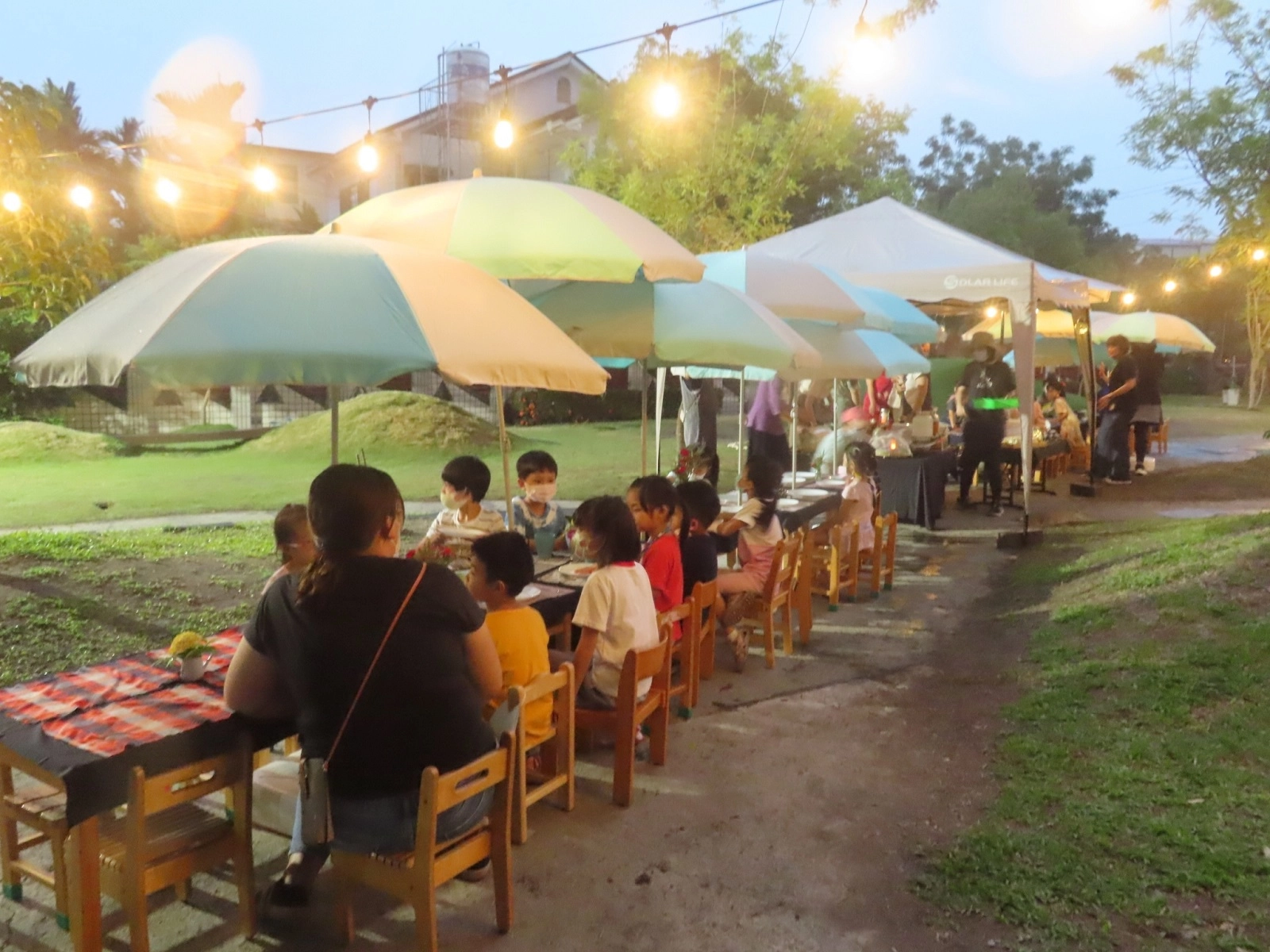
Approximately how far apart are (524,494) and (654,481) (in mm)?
1059

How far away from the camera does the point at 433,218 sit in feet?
16.5

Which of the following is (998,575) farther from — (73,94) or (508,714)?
(73,94)

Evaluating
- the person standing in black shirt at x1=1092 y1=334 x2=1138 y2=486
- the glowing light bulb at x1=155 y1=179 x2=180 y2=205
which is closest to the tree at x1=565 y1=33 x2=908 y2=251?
the person standing in black shirt at x1=1092 y1=334 x2=1138 y2=486

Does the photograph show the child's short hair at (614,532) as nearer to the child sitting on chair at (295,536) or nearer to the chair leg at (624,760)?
the chair leg at (624,760)

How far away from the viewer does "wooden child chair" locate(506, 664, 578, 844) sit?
353 cm

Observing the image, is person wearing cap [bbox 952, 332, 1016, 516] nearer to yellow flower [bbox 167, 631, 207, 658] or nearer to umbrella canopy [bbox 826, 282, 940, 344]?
umbrella canopy [bbox 826, 282, 940, 344]

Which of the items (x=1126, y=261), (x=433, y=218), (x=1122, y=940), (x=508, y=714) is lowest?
(x=1122, y=940)

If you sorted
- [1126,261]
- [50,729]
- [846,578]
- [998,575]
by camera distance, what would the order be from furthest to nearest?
1. [1126,261]
2. [998,575]
3. [846,578]
4. [50,729]

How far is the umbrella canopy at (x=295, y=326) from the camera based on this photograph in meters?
3.28

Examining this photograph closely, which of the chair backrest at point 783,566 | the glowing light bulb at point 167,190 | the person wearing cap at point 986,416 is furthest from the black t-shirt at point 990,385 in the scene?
the glowing light bulb at point 167,190

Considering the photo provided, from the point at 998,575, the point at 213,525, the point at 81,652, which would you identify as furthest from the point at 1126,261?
the point at 81,652

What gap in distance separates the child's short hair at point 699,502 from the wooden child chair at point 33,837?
3.62 m

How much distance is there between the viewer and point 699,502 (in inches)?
235

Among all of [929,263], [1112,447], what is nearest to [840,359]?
[929,263]
